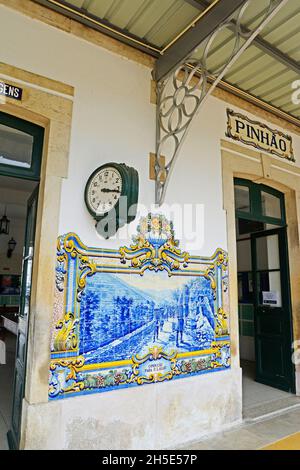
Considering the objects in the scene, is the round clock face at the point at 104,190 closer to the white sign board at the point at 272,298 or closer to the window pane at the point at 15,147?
the window pane at the point at 15,147

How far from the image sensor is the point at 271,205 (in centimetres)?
448

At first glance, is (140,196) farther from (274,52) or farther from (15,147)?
(274,52)

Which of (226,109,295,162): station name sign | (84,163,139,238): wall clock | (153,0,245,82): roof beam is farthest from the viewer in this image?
(226,109,295,162): station name sign

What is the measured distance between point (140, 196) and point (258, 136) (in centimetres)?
211

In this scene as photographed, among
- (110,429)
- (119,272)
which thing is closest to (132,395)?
(110,429)

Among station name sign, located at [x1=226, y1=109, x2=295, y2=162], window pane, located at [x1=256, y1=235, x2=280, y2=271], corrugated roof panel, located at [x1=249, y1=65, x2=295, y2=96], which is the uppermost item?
corrugated roof panel, located at [x1=249, y1=65, x2=295, y2=96]

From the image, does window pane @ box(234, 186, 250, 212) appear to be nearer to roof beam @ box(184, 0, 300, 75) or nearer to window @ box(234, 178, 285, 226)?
window @ box(234, 178, 285, 226)

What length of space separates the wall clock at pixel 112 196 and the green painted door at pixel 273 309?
2.95m

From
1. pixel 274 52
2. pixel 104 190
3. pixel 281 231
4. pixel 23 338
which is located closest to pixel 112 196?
pixel 104 190

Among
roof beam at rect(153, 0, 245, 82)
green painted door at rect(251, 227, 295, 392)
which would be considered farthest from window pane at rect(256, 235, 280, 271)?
roof beam at rect(153, 0, 245, 82)

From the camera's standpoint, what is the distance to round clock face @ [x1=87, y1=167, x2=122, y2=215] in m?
2.44

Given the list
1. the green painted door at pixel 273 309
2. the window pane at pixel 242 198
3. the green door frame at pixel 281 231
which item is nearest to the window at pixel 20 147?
the green door frame at pixel 281 231

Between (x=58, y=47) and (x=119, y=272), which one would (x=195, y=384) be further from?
(x=58, y=47)

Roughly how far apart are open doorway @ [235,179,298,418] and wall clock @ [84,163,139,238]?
1947 mm
